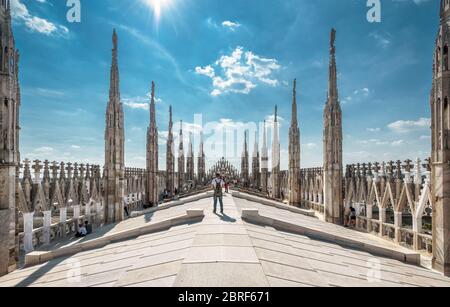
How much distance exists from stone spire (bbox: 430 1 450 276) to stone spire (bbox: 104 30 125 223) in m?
17.4

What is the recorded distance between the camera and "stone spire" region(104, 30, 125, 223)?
18.6 m

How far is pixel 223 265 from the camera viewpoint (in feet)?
14.8

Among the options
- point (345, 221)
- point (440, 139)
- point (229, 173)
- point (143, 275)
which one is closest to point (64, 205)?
point (143, 275)

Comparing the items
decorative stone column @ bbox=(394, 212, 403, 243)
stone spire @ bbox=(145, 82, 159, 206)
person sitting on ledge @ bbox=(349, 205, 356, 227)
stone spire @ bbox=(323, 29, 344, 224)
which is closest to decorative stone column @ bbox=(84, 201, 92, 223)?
stone spire @ bbox=(145, 82, 159, 206)

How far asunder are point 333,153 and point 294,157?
8.21 m

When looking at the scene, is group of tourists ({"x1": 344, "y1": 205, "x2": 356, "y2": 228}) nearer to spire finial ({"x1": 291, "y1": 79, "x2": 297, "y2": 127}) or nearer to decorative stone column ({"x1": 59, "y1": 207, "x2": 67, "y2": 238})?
spire finial ({"x1": 291, "y1": 79, "x2": 297, "y2": 127})

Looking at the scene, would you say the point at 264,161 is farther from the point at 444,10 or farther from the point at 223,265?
the point at 223,265

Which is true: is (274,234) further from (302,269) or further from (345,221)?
(345,221)

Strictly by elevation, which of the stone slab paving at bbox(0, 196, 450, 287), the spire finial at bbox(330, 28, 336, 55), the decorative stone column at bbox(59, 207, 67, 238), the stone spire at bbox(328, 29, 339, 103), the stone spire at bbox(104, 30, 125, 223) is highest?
the spire finial at bbox(330, 28, 336, 55)

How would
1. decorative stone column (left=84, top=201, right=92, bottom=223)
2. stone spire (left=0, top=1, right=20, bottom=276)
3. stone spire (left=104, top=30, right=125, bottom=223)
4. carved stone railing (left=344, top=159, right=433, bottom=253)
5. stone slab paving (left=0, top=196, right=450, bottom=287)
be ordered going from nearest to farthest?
1. stone slab paving (left=0, top=196, right=450, bottom=287)
2. stone spire (left=0, top=1, right=20, bottom=276)
3. carved stone railing (left=344, top=159, right=433, bottom=253)
4. stone spire (left=104, top=30, right=125, bottom=223)
5. decorative stone column (left=84, top=201, right=92, bottom=223)

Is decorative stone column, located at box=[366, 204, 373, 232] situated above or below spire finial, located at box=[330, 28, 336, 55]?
below

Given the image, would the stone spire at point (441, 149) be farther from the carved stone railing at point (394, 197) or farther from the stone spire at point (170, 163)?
the stone spire at point (170, 163)

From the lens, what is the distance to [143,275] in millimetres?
4734
